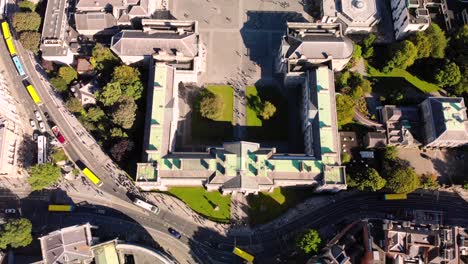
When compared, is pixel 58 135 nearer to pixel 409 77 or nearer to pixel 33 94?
pixel 33 94

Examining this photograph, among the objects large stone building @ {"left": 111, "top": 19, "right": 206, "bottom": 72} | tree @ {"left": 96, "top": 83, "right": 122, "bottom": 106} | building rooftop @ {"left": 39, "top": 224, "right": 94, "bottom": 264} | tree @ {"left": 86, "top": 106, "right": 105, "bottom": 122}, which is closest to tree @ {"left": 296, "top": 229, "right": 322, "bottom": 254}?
building rooftop @ {"left": 39, "top": 224, "right": 94, "bottom": 264}

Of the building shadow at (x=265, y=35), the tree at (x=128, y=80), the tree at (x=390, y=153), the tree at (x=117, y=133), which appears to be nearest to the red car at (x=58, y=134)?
the tree at (x=117, y=133)

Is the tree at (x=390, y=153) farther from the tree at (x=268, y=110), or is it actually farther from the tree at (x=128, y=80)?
the tree at (x=128, y=80)

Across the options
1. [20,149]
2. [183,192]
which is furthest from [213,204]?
[20,149]

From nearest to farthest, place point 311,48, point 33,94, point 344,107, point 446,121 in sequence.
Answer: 1. point 446,121
2. point 311,48
3. point 344,107
4. point 33,94

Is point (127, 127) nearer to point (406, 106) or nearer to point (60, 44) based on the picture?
point (60, 44)

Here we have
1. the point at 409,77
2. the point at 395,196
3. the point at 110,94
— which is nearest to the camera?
the point at 110,94

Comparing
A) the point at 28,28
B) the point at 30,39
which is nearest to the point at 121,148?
the point at 30,39
